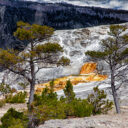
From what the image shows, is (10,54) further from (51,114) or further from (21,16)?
(21,16)

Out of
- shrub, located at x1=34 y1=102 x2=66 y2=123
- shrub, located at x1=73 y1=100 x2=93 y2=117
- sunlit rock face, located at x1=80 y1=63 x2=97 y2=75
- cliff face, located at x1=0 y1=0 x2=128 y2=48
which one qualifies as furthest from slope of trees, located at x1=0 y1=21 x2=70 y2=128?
cliff face, located at x1=0 y1=0 x2=128 y2=48

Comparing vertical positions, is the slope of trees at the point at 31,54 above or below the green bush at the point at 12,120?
above

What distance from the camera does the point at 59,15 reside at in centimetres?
7706

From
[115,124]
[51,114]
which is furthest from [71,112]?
[115,124]

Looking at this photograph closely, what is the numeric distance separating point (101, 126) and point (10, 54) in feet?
20.2

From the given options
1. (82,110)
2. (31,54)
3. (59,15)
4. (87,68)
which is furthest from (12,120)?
(59,15)

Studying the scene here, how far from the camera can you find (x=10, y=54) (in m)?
9.43

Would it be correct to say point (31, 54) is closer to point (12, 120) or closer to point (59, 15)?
point (12, 120)

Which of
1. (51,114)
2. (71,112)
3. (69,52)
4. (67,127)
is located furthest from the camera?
(69,52)

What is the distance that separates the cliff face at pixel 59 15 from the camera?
7294cm

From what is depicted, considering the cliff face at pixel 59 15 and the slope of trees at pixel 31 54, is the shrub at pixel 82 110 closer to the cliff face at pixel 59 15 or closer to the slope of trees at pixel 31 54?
the slope of trees at pixel 31 54

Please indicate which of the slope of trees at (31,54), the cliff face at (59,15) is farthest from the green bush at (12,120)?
the cliff face at (59,15)

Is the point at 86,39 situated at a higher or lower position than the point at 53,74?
higher

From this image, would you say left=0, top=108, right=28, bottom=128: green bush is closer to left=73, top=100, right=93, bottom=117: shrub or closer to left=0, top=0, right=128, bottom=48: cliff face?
left=73, top=100, right=93, bottom=117: shrub
